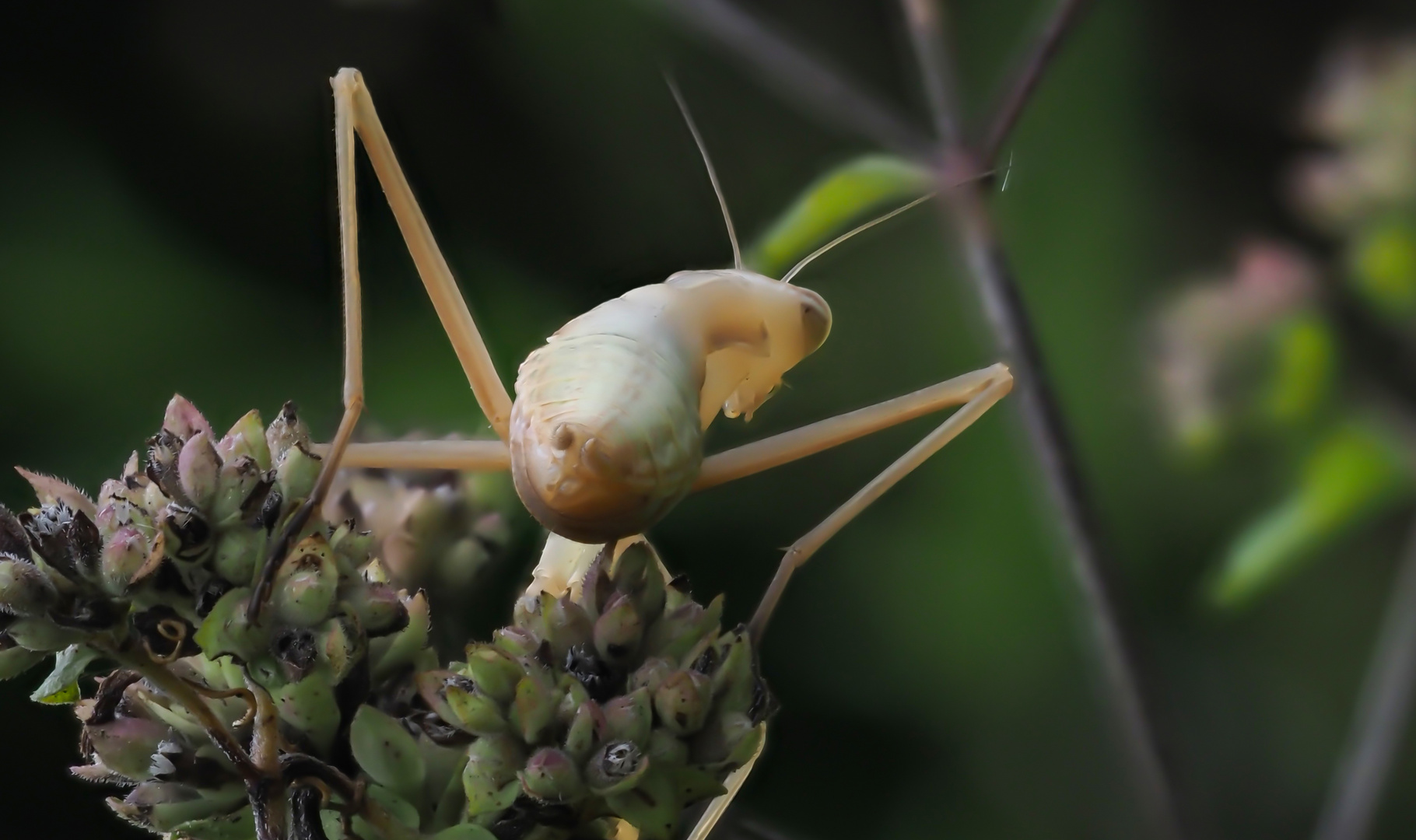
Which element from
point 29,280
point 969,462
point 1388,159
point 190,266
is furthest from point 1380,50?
point 29,280

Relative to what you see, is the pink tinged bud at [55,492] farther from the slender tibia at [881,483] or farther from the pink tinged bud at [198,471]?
the slender tibia at [881,483]

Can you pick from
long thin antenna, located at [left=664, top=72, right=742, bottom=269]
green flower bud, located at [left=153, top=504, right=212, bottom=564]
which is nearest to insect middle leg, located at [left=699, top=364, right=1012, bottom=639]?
long thin antenna, located at [left=664, top=72, right=742, bottom=269]

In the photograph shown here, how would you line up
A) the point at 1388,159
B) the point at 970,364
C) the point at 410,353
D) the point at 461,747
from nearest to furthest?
the point at 461,747 → the point at 1388,159 → the point at 410,353 → the point at 970,364

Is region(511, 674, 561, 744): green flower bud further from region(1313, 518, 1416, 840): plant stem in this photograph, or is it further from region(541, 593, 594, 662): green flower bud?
region(1313, 518, 1416, 840): plant stem

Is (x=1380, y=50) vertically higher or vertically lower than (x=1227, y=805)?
higher

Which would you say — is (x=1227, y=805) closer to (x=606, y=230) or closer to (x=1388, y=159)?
(x=1388, y=159)

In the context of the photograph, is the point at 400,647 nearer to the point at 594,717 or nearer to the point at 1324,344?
the point at 594,717
